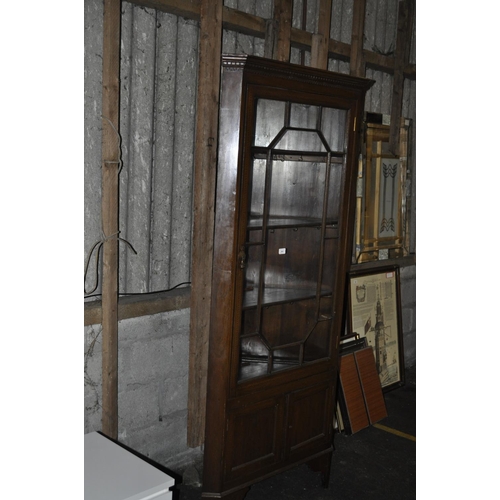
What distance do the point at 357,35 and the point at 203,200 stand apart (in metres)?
1.61

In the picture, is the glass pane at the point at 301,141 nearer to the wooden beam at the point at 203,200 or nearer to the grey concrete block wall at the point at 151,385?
the wooden beam at the point at 203,200

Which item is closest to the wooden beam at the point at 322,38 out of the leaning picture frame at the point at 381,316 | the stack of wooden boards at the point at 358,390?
the leaning picture frame at the point at 381,316

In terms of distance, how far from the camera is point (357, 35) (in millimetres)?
3555

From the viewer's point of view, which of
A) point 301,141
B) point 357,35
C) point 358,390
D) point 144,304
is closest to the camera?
point 301,141

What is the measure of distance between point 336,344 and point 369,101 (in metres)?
1.93

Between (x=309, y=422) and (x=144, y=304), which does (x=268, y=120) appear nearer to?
(x=144, y=304)

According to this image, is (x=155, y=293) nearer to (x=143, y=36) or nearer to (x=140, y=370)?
(x=140, y=370)

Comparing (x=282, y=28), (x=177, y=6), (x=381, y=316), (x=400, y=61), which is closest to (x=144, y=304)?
(x=177, y=6)

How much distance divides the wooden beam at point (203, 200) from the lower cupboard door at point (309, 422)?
51cm

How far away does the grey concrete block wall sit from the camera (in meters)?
2.63

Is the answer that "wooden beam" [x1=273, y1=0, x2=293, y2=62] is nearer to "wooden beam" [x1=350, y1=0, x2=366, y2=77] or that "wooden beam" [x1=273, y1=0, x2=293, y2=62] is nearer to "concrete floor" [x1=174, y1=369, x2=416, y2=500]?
"wooden beam" [x1=350, y1=0, x2=366, y2=77]

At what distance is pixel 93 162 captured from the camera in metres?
2.51

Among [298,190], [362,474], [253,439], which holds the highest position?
[298,190]

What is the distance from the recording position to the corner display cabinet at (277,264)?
232 cm
